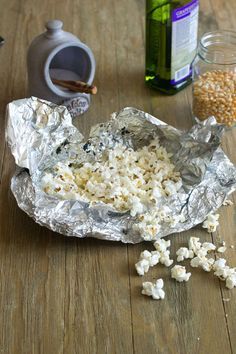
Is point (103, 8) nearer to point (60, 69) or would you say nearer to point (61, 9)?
point (61, 9)

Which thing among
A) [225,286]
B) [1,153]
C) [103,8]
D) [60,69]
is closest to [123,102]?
[60,69]

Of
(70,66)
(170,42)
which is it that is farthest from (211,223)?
(70,66)

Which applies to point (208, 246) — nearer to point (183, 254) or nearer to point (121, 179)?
point (183, 254)

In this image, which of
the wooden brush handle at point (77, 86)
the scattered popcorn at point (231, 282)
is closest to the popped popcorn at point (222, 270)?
the scattered popcorn at point (231, 282)

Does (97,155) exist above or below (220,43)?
below

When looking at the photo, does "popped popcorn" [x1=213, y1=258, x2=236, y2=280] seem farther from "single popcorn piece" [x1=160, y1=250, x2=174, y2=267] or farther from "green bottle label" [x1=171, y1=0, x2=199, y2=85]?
"green bottle label" [x1=171, y1=0, x2=199, y2=85]

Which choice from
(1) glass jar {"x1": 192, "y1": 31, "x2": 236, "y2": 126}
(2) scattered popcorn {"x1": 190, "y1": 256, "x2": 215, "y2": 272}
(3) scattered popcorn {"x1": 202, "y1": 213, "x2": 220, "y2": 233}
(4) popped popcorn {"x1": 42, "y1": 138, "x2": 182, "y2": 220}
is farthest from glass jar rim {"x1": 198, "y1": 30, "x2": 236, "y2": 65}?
(2) scattered popcorn {"x1": 190, "y1": 256, "x2": 215, "y2": 272}

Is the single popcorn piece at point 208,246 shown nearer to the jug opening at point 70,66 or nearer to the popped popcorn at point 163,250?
the popped popcorn at point 163,250
